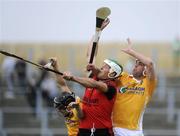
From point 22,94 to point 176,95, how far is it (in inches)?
166

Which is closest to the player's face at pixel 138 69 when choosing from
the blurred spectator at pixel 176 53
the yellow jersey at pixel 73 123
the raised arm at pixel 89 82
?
the raised arm at pixel 89 82

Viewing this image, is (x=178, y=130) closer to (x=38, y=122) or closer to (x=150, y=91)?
(x=38, y=122)

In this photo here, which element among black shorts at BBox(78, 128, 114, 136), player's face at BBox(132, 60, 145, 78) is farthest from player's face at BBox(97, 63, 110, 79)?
black shorts at BBox(78, 128, 114, 136)

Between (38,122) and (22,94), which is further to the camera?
(22,94)

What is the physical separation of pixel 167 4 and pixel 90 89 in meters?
14.5

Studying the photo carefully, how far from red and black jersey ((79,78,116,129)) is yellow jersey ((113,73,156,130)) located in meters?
0.27

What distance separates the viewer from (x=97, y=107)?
12.3m

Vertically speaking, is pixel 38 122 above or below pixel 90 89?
below

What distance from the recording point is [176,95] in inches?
974

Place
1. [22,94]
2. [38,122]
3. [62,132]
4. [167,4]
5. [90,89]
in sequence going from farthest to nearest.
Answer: [167,4] → [22,94] → [38,122] → [62,132] → [90,89]

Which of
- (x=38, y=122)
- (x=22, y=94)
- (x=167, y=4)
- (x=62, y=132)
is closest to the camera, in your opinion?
(x=62, y=132)

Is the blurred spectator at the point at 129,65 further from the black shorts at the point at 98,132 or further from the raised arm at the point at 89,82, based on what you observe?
the raised arm at the point at 89,82

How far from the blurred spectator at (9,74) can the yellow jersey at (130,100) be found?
35.2ft

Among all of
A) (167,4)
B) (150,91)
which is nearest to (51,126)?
(167,4)
